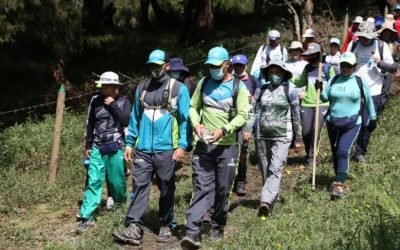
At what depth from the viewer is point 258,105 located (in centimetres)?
746

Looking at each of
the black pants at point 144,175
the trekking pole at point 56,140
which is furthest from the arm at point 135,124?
the trekking pole at point 56,140

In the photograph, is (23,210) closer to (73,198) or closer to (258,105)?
(73,198)

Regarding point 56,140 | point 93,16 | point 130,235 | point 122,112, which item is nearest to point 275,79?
point 122,112

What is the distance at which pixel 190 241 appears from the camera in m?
6.20

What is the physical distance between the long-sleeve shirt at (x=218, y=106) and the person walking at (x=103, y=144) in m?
1.14

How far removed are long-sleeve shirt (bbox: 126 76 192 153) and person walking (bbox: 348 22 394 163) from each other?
3.50 metres

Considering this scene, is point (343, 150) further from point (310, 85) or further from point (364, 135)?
point (310, 85)

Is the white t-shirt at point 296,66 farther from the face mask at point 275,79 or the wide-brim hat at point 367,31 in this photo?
the face mask at point 275,79

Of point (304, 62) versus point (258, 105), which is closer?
point (258, 105)

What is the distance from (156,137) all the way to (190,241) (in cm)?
113

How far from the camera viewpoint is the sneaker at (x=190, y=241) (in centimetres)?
621

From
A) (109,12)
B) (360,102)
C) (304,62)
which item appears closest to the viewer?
(360,102)

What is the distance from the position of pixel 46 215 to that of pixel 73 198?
59 centimetres

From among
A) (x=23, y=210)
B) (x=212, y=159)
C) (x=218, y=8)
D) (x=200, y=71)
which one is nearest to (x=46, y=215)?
(x=23, y=210)
